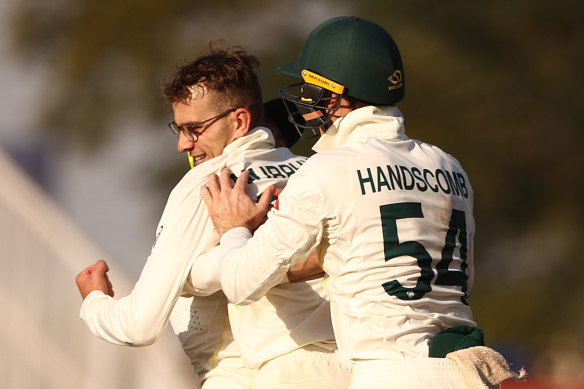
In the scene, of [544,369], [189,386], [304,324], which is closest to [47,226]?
[189,386]

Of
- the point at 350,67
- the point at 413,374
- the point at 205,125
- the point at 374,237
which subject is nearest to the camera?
the point at 413,374

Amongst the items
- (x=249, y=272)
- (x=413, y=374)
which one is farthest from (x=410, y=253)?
(x=249, y=272)

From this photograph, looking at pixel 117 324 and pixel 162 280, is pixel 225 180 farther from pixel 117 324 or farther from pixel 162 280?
pixel 117 324

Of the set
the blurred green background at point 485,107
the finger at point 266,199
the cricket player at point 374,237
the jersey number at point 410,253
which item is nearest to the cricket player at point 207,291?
the finger at point 266,199

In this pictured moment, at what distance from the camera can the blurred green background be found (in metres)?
12.8

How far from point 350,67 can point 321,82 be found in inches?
4.9

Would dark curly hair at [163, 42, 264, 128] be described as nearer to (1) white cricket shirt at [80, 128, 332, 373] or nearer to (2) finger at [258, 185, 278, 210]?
(1) white cricket shirt at [80, 128, 332, 373]

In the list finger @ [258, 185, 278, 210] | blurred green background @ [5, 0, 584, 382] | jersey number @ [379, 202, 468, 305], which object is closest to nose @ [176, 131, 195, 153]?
finger @ [258, 185, 278, 210]

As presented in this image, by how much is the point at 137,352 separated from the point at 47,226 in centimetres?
106

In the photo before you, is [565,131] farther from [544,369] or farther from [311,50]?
[311,50]

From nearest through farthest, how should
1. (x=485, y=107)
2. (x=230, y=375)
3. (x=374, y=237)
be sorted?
(x=374, y=237) → (x=230, y=375) → (x=485, y=107)

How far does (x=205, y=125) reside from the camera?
4.44 meters

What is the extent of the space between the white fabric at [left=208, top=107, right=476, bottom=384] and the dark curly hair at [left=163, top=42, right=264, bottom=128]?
87 centimetres

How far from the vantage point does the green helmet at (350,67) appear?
3.84 m
